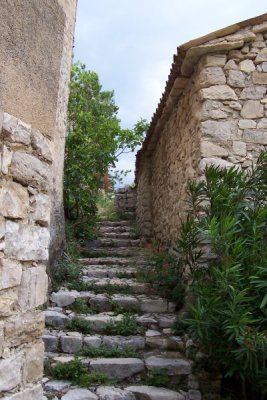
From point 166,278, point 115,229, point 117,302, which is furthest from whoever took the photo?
point 115,229

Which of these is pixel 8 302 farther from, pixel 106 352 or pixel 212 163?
pixel 212 163

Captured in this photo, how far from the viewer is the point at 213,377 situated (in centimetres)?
338

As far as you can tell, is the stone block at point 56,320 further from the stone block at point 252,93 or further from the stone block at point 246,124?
the stone block at point 252,93

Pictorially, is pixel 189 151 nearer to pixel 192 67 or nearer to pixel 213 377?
pixel 192 67

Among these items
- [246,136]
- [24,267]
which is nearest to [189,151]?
[246,136]

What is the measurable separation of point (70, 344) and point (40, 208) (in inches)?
91.0

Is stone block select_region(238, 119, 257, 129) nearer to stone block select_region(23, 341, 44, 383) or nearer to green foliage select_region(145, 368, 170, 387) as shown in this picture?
green foliage select_region(145, 368, 170, 387)

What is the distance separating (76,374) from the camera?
3334mm

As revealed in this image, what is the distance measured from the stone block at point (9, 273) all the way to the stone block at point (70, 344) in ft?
7.55

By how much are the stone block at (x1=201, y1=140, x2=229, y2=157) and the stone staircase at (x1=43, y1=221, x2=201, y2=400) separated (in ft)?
5.93

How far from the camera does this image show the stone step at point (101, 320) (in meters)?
4.09

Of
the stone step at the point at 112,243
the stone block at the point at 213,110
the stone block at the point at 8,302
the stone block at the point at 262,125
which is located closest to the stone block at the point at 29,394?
the stone block at the point at 8,302

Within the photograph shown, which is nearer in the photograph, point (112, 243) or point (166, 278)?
point (166, 278)

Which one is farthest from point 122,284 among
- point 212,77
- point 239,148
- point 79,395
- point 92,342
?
point 212,77
